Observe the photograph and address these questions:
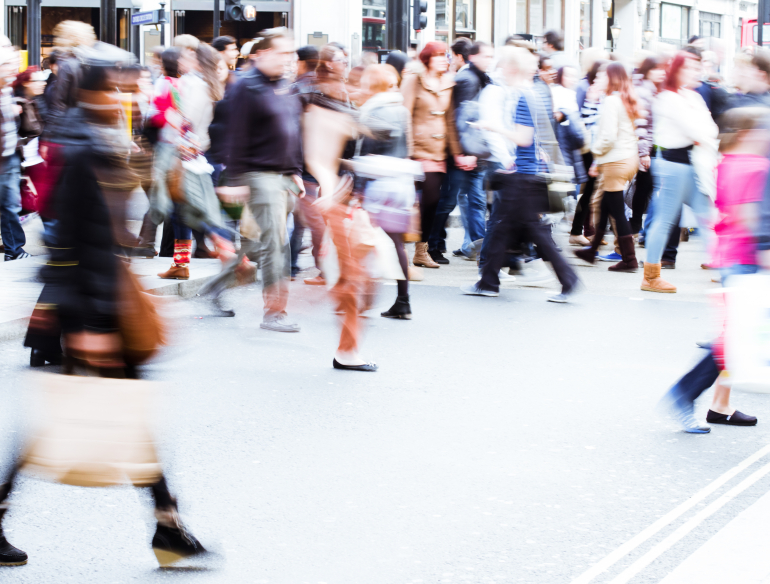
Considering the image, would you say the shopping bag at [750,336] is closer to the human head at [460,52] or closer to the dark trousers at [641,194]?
the dark trousers at [641,194]

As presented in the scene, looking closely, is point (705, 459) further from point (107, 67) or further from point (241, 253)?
point (241, 253)

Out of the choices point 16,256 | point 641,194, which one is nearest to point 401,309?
point 16,256

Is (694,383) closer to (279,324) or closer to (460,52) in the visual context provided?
(279,324)

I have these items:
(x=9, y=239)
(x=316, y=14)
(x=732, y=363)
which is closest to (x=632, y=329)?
(x=732, y=363)

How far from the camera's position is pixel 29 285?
8.32 m

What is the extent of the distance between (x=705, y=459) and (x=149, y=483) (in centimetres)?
266

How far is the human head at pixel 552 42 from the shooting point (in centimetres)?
1263

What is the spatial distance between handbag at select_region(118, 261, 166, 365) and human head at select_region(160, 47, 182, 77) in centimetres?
616

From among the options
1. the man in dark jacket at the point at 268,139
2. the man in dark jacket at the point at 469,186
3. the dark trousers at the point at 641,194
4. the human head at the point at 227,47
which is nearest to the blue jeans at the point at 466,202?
the man in dark jacket at the point at 469,186

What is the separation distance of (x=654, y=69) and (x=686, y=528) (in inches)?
335

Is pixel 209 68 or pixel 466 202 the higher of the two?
pixel 209 68

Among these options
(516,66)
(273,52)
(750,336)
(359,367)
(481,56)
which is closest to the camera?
(750,336)

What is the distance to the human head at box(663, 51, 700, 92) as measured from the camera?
8.83m

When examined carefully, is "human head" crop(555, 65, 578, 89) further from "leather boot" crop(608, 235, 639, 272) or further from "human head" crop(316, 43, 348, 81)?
"human head" crop(316, 43, 348, 81)
